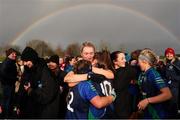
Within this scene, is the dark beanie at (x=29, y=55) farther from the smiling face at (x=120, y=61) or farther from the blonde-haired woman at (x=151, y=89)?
the blonde-haired woman at (x=151, y=89)

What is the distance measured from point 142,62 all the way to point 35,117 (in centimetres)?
171

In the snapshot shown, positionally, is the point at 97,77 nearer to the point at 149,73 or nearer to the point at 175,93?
the point at 149,73

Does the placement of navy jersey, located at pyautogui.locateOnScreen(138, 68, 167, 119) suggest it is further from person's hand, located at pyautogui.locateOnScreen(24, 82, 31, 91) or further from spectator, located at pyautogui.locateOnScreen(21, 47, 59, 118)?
person's hand, located at pyautogui.locateOnScreen(24, 82, 31, 91)

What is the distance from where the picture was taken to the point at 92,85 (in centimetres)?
434

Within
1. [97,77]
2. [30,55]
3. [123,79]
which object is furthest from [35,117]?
[97,77]

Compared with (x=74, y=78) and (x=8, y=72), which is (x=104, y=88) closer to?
(x=74, y=78)

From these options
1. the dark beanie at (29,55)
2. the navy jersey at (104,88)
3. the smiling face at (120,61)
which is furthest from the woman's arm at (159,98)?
the dark beanie at (29,55)

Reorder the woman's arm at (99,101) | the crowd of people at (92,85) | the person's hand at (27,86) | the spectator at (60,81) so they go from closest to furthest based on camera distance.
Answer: the woman's arm at (99,101), the crowd of people at (92,85), the person's hand at (27,86), the spectator at (60,81)

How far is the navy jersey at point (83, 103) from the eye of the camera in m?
4.28

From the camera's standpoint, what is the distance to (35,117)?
18.9 ft

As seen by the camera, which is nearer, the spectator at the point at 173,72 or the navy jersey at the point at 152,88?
the navy jersey at the point at 152,88

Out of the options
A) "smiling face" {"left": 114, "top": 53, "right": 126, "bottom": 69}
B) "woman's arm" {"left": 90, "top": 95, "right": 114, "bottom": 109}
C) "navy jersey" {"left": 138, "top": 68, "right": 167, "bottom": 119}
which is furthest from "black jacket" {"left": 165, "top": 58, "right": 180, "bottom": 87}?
"woman's arm" {"left": 90, "top": 95, "right": 114, "bottom": 109}

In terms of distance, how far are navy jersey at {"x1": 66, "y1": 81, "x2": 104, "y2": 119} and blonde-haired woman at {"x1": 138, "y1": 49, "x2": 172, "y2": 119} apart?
0.67m

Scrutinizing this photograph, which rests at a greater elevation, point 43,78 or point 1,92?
point 43,78
